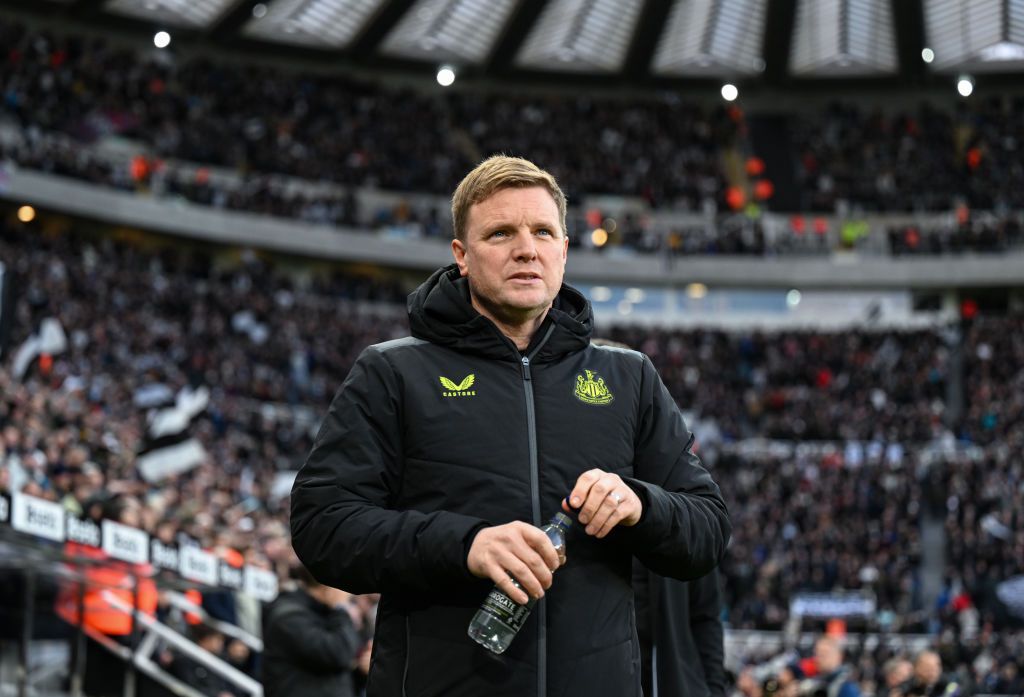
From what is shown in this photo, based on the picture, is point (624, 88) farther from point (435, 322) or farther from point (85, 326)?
point (435, 322)

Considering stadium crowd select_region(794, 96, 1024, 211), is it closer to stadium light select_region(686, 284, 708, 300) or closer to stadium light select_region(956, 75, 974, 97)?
stadium light select_region(956, 75, 974, 97)

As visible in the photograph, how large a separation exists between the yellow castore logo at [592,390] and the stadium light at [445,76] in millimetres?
42919

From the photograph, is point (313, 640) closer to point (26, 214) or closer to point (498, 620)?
point (498, 620)

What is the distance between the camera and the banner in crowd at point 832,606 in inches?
1018

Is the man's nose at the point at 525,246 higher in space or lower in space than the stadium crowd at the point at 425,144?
lower

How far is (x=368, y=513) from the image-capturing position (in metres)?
2.84

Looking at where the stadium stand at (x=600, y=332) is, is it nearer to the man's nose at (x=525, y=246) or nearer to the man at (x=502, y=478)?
the man at (x=502, y=478)

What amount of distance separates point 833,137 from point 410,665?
45.9 m

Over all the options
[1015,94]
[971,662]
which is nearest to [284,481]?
[971,662]

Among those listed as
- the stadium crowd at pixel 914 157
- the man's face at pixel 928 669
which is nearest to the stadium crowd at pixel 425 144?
the stadium crowd at pixel 914 157

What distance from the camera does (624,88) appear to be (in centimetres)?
4731

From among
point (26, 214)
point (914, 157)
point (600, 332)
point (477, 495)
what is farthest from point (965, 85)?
point (477, 495)

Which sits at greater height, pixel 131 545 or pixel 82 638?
pixel 131 545

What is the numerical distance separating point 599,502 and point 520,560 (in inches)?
7.9
